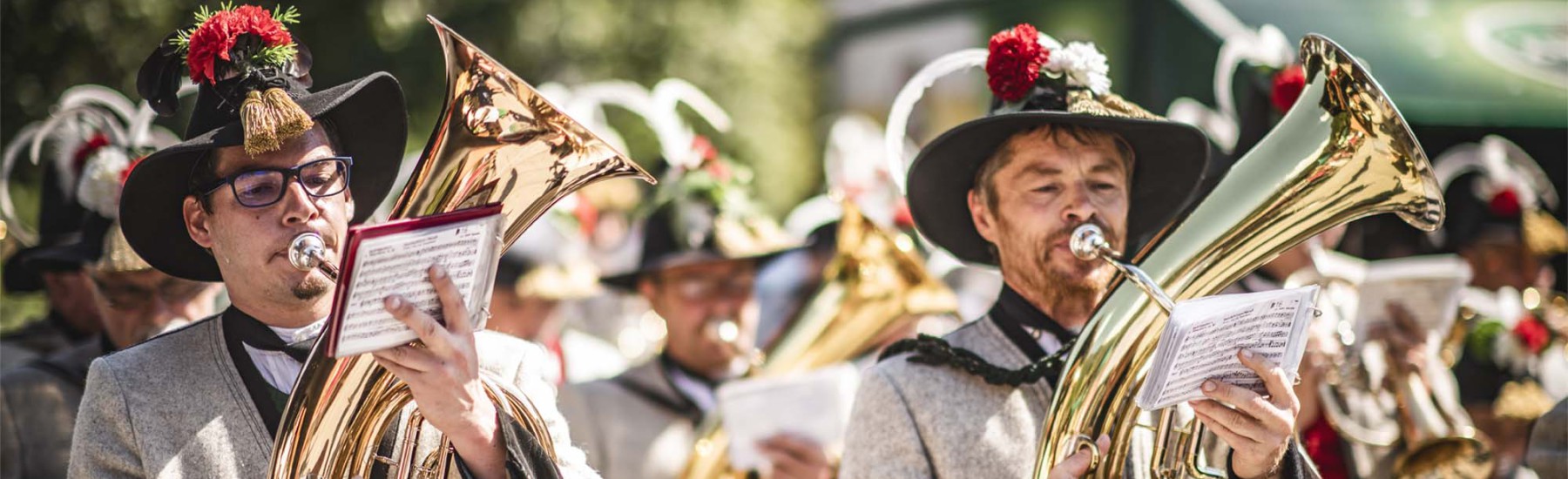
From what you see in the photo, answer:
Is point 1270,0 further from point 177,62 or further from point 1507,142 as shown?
point 177,62

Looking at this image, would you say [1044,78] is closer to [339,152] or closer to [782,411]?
[782,411]

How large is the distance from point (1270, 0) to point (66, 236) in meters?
8.81

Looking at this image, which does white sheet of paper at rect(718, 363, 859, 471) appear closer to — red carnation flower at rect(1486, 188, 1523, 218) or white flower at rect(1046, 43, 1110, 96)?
white flower at rect(1046, 43, 1110, 96)

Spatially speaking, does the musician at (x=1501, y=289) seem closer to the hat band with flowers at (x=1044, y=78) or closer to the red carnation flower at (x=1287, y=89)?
the red carnation flower at (x=1287, y=89)

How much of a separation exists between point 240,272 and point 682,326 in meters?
3.00

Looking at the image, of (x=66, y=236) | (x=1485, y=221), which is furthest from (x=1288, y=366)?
(x=1485, y=221)

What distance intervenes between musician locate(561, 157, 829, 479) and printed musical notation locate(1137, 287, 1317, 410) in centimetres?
311

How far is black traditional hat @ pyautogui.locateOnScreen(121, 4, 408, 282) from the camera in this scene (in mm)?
2953

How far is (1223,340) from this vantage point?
2.73 meters

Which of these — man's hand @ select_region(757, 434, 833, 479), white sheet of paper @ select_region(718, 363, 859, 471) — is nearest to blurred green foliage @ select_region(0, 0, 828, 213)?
white sheet of paper @ select_region(718, 363, 859, 471)

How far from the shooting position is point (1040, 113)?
3.42 meters

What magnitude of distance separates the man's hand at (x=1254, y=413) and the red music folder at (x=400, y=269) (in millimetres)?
1350

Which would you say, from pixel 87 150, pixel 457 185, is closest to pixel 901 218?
pixel 87 150

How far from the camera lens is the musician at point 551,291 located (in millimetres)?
7246
